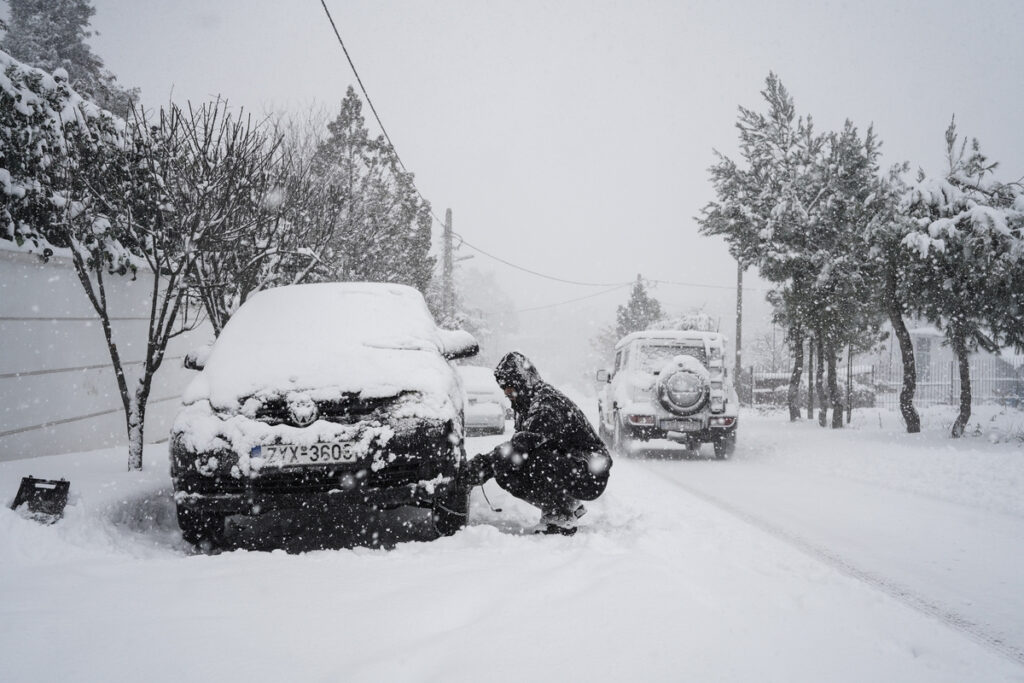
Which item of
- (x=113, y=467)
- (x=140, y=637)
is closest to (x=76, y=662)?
(x=140, y=637)

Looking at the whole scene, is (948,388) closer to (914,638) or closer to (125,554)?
(914,638)

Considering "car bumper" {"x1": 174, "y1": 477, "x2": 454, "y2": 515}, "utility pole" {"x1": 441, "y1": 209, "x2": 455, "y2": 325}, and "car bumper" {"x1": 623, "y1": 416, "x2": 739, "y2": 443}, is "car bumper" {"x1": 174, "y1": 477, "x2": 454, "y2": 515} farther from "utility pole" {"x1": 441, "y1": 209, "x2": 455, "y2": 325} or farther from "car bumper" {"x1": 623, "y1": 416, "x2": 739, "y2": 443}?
"utility pole" {"x1": 441, "y1": 209, "x2": 455, "y2": 325}

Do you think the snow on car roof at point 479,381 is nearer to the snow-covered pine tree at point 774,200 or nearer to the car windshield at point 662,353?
the car windshield at point 662,353

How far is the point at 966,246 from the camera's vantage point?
10359mm

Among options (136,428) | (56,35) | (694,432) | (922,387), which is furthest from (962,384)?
(56,35)

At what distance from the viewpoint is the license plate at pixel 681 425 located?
9.54 metres

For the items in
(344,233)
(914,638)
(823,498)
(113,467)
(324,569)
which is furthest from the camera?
(344,233)

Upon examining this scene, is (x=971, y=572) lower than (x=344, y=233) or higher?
lower

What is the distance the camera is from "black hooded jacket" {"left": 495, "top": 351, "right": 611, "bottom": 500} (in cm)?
432

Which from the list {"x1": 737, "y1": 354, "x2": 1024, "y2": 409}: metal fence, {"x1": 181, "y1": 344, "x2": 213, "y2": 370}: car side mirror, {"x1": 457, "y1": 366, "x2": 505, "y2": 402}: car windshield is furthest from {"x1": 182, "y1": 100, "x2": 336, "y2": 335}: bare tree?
{"x1": 737, "y1": 354, "x2": 1024, "y2": 409}: metal fence

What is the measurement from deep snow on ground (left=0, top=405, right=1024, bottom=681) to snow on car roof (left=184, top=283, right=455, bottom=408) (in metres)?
0.85

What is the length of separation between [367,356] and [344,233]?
832cm

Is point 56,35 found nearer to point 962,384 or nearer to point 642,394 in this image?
point 642,394

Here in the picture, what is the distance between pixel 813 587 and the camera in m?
3.37
